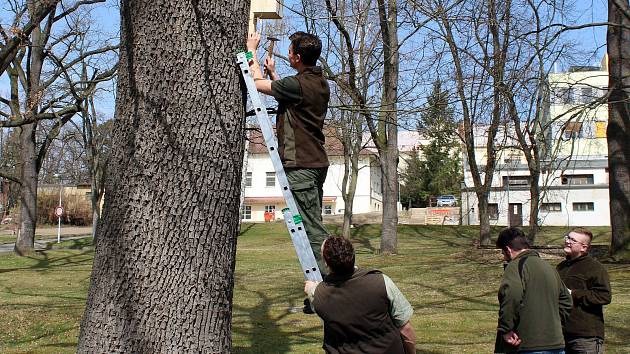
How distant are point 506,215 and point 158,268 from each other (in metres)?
55.9

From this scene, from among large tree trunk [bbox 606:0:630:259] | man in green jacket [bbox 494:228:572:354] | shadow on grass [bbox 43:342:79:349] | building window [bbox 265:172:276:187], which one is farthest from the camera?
building window [bbox 265:172:276:187]

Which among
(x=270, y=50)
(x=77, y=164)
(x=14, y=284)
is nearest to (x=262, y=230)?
(x=14, y=284)

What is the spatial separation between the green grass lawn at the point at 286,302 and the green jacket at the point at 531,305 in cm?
363

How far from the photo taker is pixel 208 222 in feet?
13.9

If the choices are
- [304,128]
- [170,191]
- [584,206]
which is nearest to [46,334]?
[170,191]

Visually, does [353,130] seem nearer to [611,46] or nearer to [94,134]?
[94,134]

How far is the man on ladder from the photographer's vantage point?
14.6ft

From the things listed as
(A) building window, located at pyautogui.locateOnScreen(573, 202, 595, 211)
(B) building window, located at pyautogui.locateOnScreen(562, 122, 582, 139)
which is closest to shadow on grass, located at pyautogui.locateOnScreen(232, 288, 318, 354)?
(B) building window, located at pyautogui.locateOnScreen(562, 122, 582, 139)

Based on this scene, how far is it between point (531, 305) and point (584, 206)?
2200 inches

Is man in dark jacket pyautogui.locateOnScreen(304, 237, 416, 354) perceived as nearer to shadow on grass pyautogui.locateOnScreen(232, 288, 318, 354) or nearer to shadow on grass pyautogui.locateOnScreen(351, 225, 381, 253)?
shadow on grass pyautogui.locateOnScreen(232, 288, 318, 354)

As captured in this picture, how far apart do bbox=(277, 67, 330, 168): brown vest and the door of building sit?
167 feet

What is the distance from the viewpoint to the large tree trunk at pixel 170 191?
412cm

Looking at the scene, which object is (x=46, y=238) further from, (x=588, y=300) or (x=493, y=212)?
(x=588, y=300)

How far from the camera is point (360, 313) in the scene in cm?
409
